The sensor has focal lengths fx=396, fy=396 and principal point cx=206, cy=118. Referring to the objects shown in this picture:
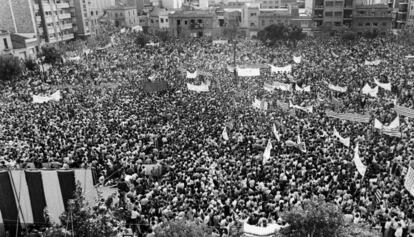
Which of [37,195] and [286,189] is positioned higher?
[37,195]

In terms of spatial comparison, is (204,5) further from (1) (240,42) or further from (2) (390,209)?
(2) (390,209)

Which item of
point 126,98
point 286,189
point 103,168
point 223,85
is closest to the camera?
point 286,189

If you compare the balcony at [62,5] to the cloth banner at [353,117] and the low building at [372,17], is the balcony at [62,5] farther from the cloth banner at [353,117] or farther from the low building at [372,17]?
the cloth banner at [353,117]

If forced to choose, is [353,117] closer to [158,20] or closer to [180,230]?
[180,230]

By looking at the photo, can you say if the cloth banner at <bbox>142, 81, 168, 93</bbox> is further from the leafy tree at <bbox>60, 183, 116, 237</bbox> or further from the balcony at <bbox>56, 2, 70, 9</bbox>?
the balcony at <bbox>56, 2, 70, 9</bbox>

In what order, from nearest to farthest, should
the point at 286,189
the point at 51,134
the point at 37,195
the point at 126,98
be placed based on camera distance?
the point at 37,195, the point at 286,189, the point at 51,134, the point at 126,98

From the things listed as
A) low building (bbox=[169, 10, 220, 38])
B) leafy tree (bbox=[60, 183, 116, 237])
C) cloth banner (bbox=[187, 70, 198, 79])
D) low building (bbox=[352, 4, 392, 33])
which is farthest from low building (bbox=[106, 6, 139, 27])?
leafy tree (bbox=[60, 183, 116, 237])

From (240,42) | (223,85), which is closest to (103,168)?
(223,85)
